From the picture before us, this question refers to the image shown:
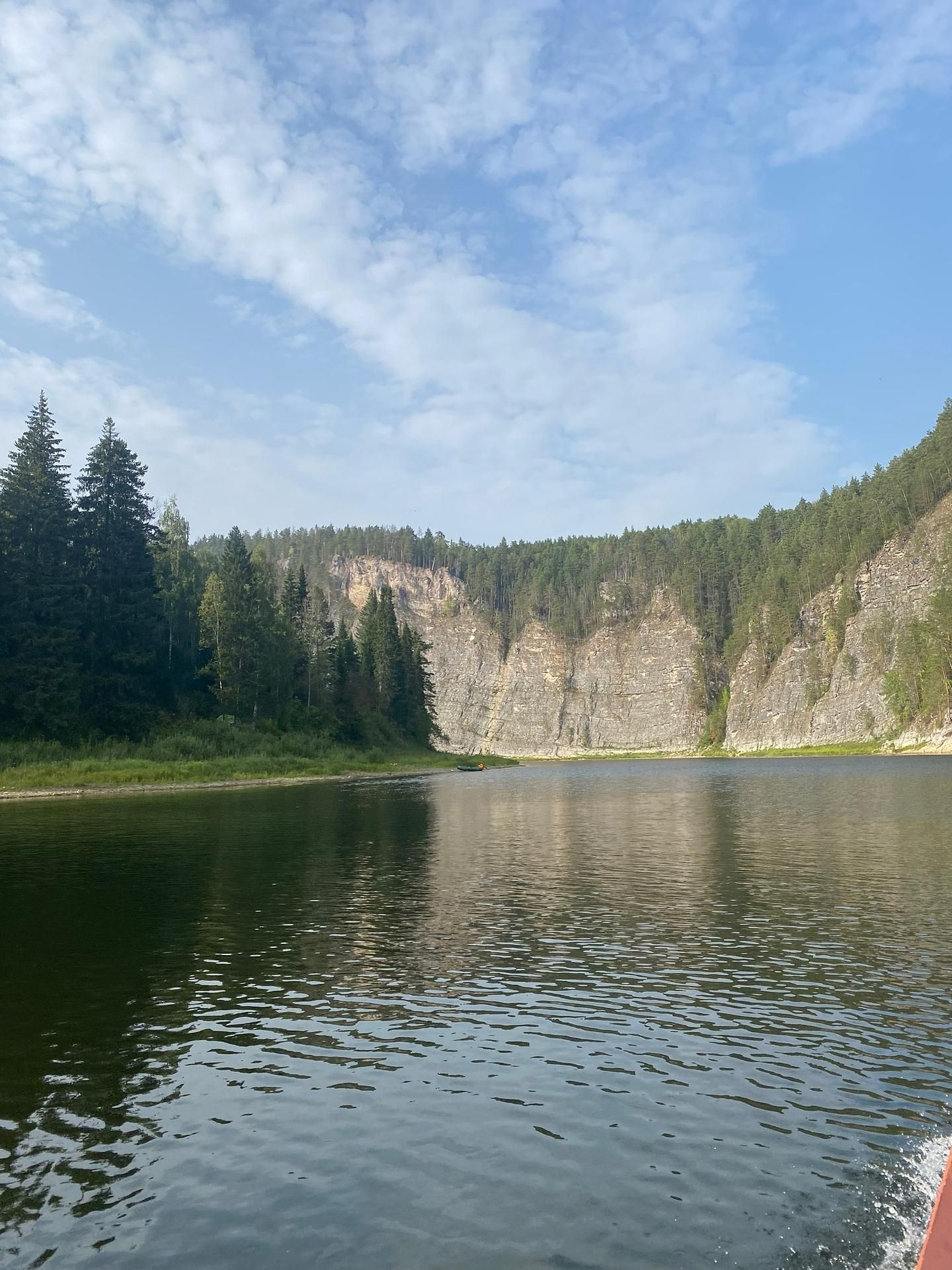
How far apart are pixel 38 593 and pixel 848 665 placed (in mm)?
133696

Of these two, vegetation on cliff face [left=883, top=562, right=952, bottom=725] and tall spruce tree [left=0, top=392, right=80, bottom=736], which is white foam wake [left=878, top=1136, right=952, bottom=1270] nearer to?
tall spruce tree [left=0, top=392, right=80, bottom=736]

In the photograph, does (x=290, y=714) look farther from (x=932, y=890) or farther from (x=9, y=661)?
(x=932, y=890)

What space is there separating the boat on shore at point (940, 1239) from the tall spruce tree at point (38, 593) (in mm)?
75925

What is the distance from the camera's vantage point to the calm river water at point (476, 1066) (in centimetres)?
877

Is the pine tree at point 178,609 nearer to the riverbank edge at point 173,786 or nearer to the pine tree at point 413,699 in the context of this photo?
the riverbank edge at point 173,786

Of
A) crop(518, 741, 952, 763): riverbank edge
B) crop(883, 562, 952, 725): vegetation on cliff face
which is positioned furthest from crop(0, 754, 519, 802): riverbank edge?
crop(883, 562, 952, 725): vegetation on cliff face

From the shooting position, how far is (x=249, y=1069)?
13.2 m

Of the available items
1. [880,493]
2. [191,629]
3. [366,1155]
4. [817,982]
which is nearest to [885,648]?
[880,493]

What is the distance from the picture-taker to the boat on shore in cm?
638

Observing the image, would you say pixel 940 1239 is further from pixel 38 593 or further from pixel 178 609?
pixel 178 609

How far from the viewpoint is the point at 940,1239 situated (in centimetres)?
669

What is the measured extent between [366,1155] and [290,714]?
9907 centimetres

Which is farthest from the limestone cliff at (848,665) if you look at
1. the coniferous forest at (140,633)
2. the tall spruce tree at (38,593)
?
the tall spruce tree at (38,593)

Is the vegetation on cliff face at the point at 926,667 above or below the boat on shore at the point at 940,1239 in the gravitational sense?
above
